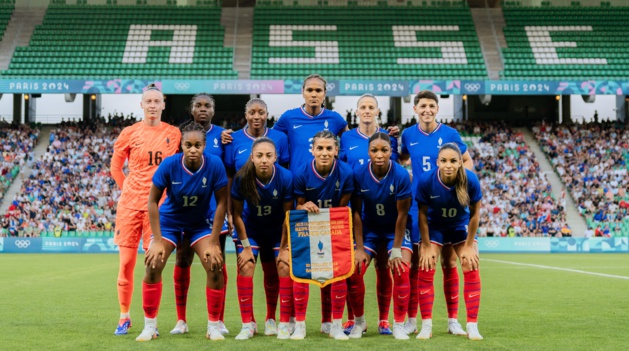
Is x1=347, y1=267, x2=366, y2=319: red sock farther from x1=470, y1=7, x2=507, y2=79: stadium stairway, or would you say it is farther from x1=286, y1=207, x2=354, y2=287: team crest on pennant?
x1=470, y1=7, x2=507, y2=79: stadium stairway

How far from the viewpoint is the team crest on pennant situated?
20.4ft

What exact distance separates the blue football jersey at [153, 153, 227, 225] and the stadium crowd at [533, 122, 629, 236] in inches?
882

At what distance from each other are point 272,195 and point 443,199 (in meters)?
1.52

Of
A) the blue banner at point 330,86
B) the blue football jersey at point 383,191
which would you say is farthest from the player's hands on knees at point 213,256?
the blue banner at point 330,86

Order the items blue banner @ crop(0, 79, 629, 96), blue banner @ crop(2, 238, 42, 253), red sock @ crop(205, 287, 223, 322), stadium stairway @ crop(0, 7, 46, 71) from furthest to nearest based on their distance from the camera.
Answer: stadium stairway @ crop(0, 7, 46, 71) → blue banner @ crop(0, 79, 629, 96) → blue banner @ crop(2, 238, 42, 253) → red sock @ crop(205, 287, 223, 322)

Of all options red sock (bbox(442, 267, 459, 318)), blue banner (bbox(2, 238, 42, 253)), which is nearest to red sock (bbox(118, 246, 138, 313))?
red sock (bbox(442, 267, 459, 318))

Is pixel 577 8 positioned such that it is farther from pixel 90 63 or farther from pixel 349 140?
pixel 349 140

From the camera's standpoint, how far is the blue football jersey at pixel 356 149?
693 centimetres

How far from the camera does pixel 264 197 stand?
6305 millimetres

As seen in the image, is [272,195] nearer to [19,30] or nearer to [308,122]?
[308,122]

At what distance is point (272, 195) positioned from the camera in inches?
248

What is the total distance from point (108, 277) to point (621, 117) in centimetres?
2676

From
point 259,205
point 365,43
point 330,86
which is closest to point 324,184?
point 259,205

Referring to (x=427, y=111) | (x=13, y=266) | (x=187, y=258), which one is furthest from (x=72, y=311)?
(x=13, y=266)
